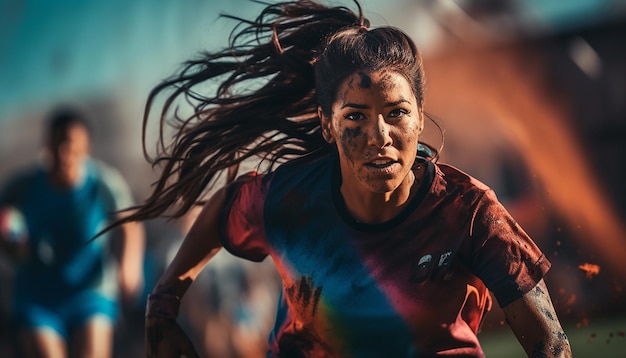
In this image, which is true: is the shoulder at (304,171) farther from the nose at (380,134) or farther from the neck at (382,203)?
the nose at (380,134)

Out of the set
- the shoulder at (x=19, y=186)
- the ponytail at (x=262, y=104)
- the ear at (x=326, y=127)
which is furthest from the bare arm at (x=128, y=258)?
the ear at (x=326, y=127)

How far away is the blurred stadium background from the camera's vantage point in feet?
24.6

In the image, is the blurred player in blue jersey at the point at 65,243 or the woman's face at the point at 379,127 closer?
the woman's face at the point at 379,127

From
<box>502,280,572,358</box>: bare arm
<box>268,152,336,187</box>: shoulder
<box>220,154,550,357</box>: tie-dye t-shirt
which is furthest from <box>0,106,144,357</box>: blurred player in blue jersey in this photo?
<box>502,280,572,358</box>: bare arm

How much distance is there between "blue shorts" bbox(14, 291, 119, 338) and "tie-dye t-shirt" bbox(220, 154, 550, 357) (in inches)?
112

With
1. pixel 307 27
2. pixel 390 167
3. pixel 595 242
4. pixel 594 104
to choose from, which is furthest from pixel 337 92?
pixel 594 104

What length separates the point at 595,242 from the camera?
23.9 feet

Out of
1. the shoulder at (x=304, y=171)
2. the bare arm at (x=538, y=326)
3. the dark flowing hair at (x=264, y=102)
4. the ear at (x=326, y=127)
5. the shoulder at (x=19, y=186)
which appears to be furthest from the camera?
the shoulder at (x=19, y=186)

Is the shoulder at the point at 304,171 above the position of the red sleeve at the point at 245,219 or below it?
above

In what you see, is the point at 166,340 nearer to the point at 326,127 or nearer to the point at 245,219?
the point at 245,219

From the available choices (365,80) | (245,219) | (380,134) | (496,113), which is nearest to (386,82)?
(365,80)

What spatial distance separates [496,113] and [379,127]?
188 inches

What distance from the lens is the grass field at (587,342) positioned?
22.3ft

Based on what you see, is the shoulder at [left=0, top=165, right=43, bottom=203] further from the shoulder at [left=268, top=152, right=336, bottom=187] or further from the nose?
the nose
